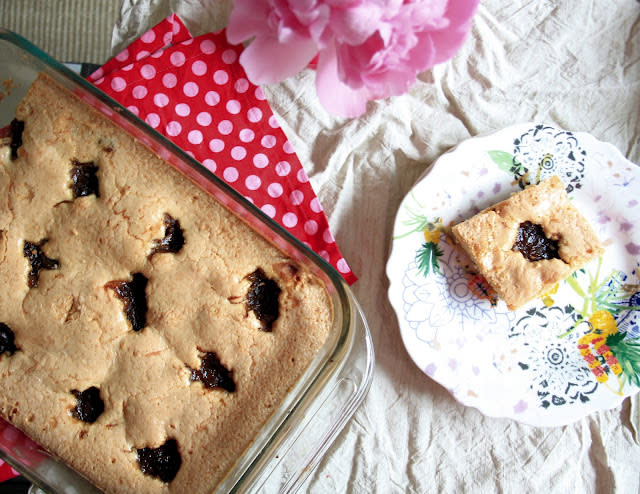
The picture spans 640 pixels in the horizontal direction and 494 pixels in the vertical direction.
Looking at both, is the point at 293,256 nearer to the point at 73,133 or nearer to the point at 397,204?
the point at 397,204

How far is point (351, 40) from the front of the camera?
3.70 feet

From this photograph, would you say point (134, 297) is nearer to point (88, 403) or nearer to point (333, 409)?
point (88, 403)

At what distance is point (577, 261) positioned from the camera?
1466 mm

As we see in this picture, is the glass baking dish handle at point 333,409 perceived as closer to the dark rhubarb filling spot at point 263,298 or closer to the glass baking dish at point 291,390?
the glass baking dish at point 291,390

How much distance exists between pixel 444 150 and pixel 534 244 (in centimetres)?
36

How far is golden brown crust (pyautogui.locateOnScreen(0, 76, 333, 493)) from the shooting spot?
4.01ft

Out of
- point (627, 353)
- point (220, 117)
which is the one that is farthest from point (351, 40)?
point (627, 353)

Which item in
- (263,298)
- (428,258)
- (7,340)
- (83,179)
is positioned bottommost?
(428,258)

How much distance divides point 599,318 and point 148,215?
121 cm

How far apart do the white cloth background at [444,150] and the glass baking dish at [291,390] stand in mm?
148

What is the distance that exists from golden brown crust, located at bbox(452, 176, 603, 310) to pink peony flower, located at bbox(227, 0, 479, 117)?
437 mm

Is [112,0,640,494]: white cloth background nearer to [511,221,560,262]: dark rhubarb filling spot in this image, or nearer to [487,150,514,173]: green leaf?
[487,150,514,173]: green leaf

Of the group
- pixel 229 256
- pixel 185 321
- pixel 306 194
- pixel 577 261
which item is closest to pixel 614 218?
pixel 577 261

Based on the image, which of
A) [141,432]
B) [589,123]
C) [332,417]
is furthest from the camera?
[589,123]
